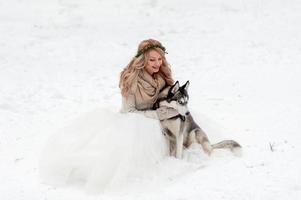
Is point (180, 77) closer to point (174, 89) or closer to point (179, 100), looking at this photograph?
point (174, 89)

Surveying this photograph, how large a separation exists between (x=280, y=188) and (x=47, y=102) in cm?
467

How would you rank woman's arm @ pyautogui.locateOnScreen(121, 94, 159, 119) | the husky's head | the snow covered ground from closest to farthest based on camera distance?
the snow covered ground → the husky's head → woman's arm @ pyautogui.locateOnScreen(121, 94, 159, 119)

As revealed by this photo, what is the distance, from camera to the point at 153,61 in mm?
6305

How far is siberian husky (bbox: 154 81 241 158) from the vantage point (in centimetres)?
610

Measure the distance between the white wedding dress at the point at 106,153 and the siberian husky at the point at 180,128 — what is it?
0.45 feet

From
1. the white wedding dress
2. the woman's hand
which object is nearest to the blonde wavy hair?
the white wedding dress

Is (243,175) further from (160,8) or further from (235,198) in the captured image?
(160,8)

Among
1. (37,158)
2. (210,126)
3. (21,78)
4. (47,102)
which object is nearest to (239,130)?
(210,126)

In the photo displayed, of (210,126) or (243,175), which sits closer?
(243,175)

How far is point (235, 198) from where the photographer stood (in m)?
5.10

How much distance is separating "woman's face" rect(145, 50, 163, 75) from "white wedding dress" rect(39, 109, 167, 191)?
1.97ft

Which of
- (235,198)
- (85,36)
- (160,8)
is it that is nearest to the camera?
(235,198)

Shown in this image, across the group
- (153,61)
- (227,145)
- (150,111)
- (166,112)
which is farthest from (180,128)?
(153,61)

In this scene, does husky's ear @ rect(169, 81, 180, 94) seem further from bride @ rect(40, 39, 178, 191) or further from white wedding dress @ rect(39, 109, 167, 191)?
white wedding dress @ rect(39, 109, 167, 191)
